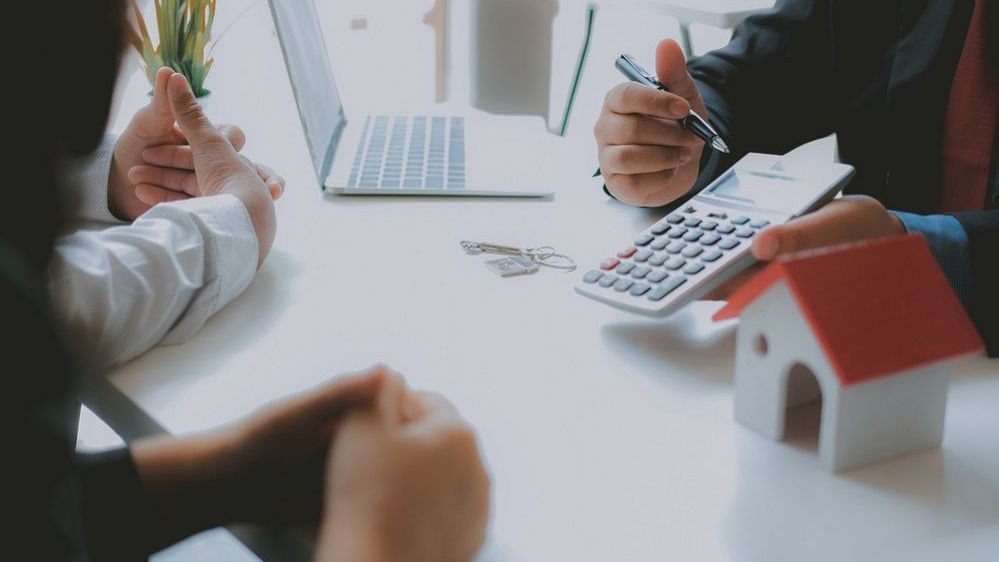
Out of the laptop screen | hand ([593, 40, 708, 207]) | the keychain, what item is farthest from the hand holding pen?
the laptop screen

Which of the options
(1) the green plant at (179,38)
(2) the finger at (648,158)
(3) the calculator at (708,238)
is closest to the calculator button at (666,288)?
(3) the calculator at (708,238)

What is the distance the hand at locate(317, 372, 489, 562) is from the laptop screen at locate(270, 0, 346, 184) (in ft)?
2.00

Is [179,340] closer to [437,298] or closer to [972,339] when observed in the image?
[437,298]

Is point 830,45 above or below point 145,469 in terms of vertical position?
above

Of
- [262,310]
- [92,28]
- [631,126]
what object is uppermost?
[92,28]

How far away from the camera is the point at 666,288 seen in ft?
2.30

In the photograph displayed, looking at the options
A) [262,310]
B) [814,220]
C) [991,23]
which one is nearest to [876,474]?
[814,220]

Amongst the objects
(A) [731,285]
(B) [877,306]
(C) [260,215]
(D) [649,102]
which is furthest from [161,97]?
(B) [877,306]

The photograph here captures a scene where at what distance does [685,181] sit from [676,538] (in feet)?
1.77

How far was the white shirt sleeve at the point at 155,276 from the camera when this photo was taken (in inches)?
26.3

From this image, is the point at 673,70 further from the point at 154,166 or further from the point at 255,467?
the point at 255,467

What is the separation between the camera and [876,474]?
0.53 meters

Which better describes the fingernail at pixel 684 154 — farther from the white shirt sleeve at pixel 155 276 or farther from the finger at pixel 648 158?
the white shirt sleeve at pixel 155 276

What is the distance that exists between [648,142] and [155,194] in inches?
19.4
